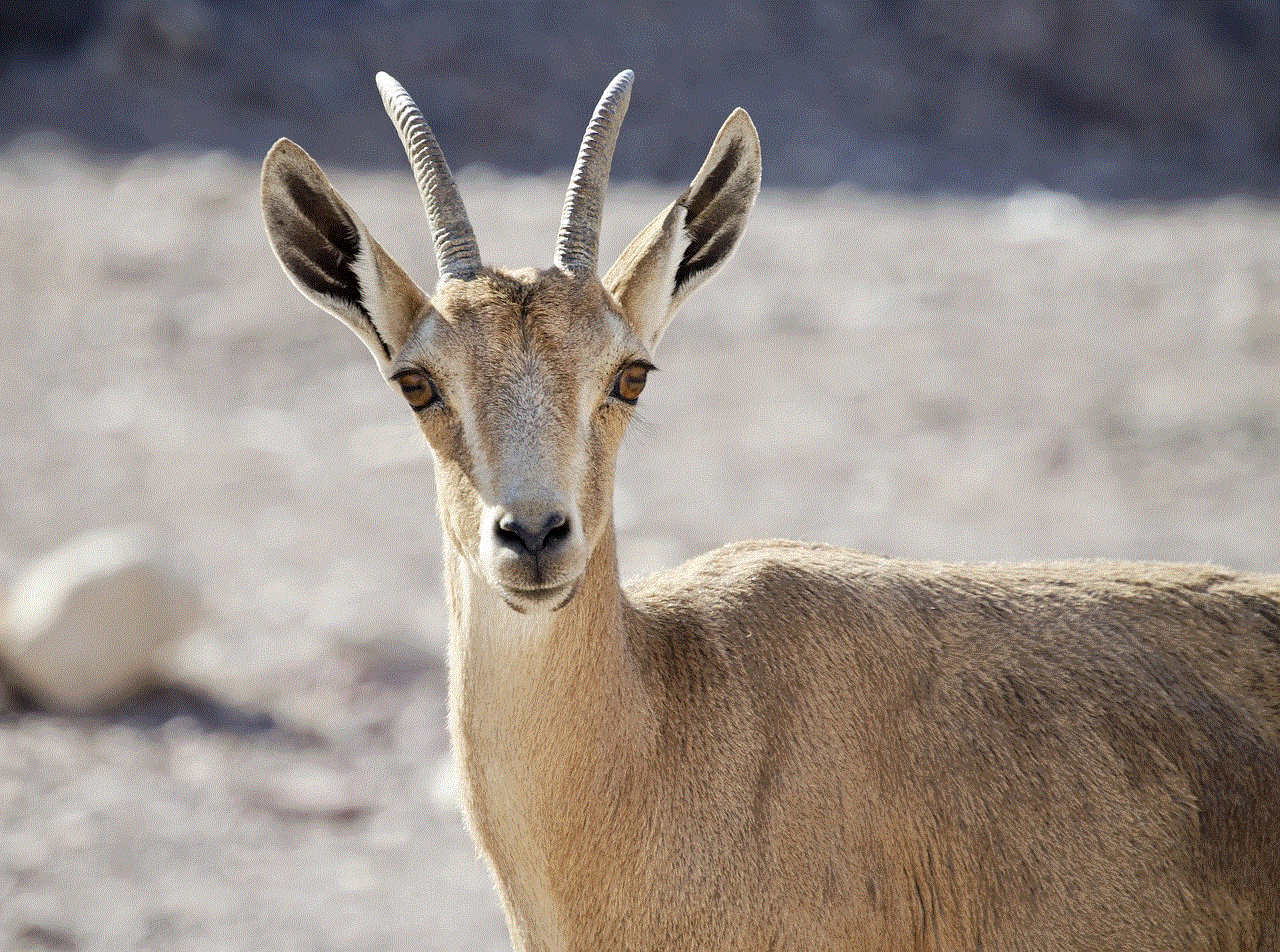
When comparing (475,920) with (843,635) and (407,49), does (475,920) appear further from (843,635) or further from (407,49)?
(407,49)

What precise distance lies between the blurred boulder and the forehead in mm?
4865

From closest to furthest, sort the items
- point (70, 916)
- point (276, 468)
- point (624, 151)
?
point (70, 916), point (276, 468), point (624, 151)

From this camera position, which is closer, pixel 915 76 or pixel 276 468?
pixel 276 468

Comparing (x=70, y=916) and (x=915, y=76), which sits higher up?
(x=915, y=76)

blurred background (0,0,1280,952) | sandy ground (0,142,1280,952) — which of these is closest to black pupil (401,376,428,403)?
blurred background (0,0,1280,952)

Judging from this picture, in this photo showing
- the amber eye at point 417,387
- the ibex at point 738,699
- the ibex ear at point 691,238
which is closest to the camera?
the ibex at point 738,699

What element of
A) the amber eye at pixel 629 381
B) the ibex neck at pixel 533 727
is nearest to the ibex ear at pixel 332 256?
the amber eye at pixel 629 381

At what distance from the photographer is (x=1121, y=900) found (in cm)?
433

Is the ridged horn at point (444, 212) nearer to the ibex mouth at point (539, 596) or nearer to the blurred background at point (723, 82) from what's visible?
the ibex mouth at point (539, 596)

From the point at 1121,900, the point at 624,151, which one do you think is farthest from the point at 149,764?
the point at 624,151

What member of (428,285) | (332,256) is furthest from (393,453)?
(332,256)

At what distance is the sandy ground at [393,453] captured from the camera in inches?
282

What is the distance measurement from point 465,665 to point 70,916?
3.25m

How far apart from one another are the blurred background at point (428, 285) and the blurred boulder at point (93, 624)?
13 centimetres
